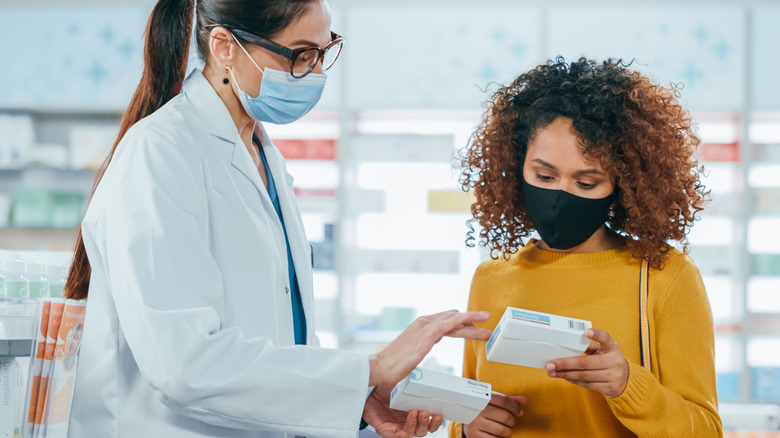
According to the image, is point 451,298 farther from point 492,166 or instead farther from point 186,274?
point 186,274

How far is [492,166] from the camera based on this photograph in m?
1.72

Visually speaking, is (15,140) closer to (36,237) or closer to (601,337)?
(36,237)

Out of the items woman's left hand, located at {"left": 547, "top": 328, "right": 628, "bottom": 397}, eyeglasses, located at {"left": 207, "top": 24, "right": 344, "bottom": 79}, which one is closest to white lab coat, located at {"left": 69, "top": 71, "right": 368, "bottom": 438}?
eyeglasses, located at {"left": 207, "top": 24, "right": 344, "bottom": 79}

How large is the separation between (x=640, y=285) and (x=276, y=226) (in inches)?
33.6

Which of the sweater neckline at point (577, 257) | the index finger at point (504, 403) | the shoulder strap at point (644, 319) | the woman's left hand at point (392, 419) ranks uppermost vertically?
the sweater neckline at point (577, 257)

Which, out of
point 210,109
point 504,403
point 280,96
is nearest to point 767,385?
point 504,403

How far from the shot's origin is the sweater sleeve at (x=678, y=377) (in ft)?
4.11

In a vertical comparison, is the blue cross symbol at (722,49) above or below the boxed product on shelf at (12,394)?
above

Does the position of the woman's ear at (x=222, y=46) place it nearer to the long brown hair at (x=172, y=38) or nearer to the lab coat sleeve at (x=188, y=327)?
the long brown hair at (x=172, y=38)

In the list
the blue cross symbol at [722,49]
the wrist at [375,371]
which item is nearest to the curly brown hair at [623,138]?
the wrist at [375,371]

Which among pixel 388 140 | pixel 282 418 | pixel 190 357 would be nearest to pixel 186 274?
pixel 190 357

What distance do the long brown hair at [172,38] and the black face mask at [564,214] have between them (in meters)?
0.70

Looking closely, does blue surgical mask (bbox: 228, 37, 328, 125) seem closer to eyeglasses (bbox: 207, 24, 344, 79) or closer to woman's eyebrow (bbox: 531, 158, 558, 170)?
eyeglasses (bbox: 207, 24, 344, 79)

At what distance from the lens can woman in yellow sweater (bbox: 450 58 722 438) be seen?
137cm
